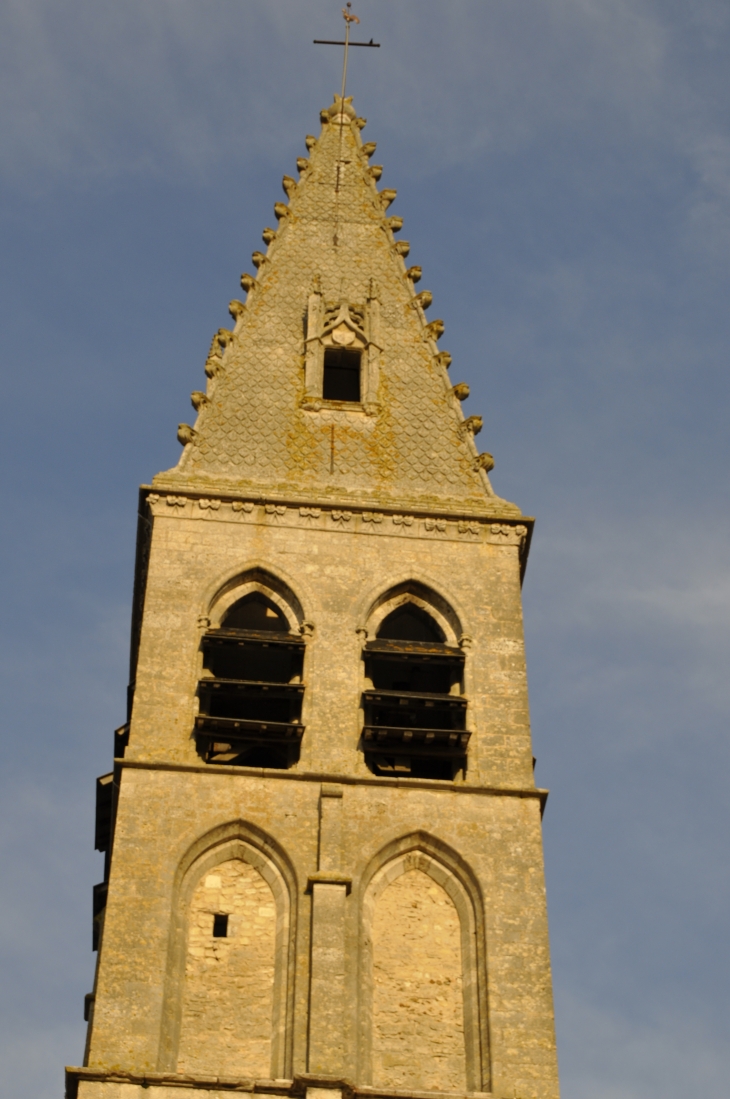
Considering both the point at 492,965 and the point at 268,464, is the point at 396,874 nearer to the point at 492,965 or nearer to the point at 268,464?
the point at 492,965

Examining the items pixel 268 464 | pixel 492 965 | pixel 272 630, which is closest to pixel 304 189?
pixel 268 464

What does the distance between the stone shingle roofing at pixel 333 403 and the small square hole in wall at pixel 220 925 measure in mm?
6500

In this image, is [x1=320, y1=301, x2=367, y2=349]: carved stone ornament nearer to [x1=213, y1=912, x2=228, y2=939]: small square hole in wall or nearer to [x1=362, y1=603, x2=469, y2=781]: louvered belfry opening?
[x1=362, y1=603, x2=469, y2=781]: louvered belfry opening

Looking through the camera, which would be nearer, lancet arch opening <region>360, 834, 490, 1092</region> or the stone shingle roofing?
lancet arch opening <region>360, 834, 490, 1092</region>

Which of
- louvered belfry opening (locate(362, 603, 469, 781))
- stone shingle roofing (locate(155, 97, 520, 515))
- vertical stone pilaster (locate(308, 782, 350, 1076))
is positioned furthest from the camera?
stone shingle roofing (locate(155, 97, 520, 515))

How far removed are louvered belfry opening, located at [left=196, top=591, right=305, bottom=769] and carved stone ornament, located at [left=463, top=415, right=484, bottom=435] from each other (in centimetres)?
449

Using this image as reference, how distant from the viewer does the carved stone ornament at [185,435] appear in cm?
3078

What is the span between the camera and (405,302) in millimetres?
33969

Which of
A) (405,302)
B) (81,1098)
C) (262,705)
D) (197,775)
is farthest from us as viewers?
(405,302)

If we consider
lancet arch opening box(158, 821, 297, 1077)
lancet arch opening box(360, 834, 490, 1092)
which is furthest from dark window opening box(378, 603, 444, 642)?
lancet arch opening box(158, 821, 297, 1077)

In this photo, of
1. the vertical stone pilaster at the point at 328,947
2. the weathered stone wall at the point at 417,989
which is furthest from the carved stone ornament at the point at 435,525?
the weathered stone wall at the point at 417,989

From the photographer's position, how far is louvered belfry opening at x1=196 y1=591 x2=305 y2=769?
88.9 feet

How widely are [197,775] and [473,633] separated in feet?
14.2

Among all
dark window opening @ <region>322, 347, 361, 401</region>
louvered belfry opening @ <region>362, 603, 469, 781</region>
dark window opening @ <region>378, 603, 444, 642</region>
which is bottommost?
louvered belfry opening @ <region>362, 603, 469, 781</region>
